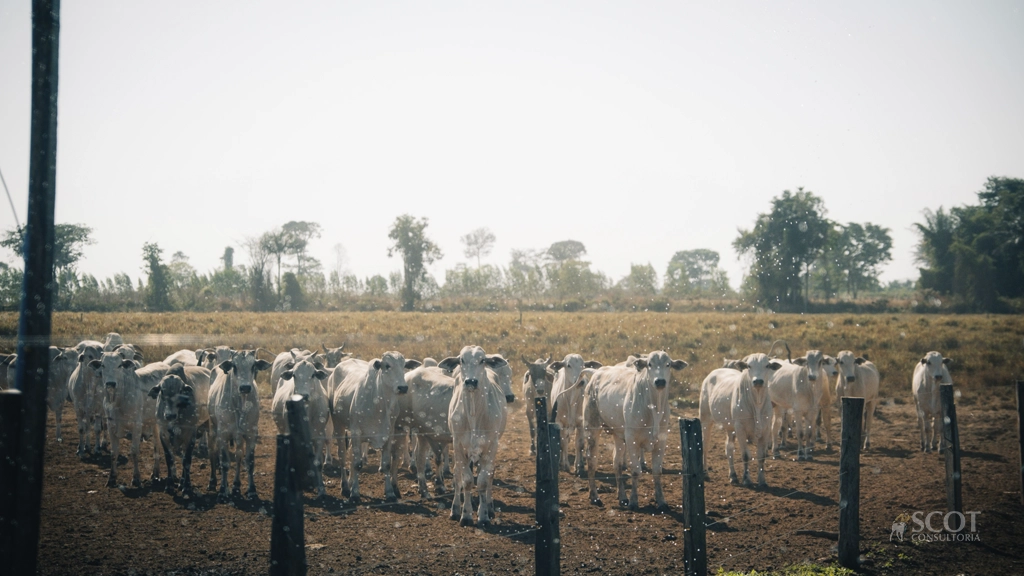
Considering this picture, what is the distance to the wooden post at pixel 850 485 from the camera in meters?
7.27

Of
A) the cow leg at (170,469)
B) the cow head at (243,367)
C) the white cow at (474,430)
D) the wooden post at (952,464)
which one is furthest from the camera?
the cow leg at (170,469)

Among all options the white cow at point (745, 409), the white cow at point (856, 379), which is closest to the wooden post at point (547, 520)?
the white cow at point (745, 409)

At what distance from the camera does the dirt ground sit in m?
7.71

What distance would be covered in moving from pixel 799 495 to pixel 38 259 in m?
11.1

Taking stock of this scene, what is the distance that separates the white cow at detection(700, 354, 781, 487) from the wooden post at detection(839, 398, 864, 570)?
4.52 meters

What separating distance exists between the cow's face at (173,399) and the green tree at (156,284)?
2586 cm

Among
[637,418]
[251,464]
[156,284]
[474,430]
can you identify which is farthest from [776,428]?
[156,284]

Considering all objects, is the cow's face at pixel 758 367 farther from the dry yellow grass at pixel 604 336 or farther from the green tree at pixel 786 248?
the green tree at pixel 786 248

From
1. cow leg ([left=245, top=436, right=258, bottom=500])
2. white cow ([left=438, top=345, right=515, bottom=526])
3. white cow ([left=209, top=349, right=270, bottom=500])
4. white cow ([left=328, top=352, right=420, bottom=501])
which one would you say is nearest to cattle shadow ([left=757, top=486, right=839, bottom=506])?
white cow ([left=438, top=345, right=515, bottom=526])

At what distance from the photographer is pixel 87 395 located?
13828mm

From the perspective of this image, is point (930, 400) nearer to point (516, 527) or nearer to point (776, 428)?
point (776, 428)

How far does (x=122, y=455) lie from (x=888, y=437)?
60.1 feet

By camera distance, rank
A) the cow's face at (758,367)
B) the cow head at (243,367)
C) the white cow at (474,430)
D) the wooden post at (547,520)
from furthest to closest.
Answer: the cow's face at (758,367) → the cow head at (243,367) → the white cow at (474,430) → the wooden post at (547,520)

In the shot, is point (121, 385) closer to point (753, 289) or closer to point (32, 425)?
point (32, 425)
